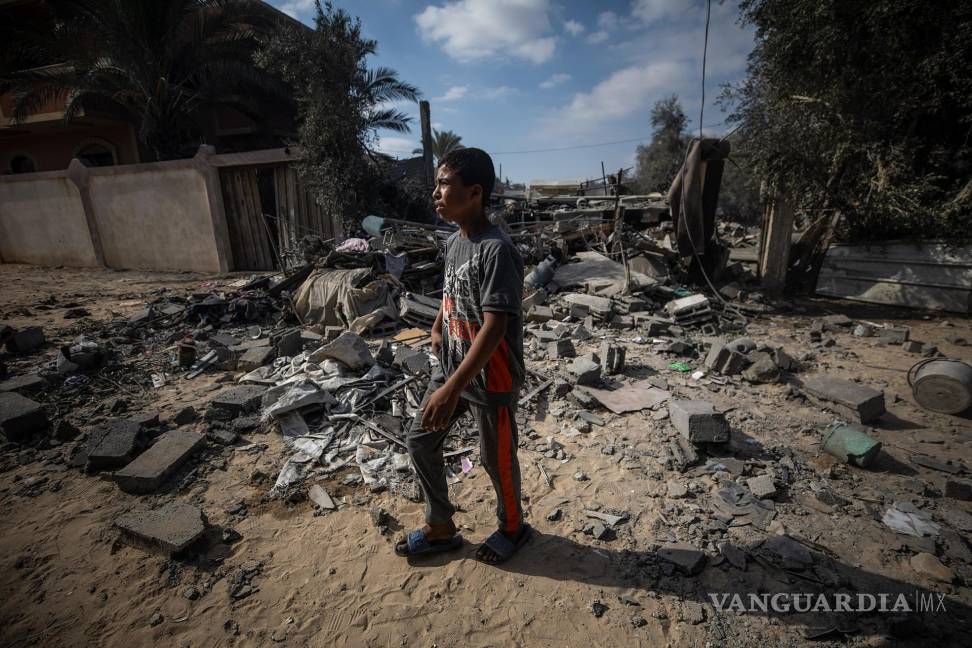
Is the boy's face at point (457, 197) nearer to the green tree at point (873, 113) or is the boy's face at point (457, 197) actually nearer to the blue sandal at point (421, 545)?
the blue sandal at point (421, 545)

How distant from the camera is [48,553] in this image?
2.36 metres

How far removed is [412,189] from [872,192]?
1030 centimetres

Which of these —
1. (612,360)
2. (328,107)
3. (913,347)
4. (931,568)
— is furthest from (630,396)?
(328,107)

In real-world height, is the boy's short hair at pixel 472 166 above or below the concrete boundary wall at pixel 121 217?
below

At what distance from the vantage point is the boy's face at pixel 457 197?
1724 mm

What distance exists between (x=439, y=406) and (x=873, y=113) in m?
8.50

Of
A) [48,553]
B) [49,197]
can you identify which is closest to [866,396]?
[48,553]

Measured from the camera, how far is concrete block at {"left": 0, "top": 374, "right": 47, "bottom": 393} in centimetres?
423

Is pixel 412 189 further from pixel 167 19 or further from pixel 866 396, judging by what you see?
pixel 866 396

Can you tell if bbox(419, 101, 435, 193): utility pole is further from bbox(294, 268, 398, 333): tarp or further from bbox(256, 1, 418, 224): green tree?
bbox(294, 268, 398, 333): tarp

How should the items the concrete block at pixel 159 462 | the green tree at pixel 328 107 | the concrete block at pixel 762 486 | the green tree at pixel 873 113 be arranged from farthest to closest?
the green tree at pixel 328 107, the green tree at pixel 873 113, the concrete block at pixel 159 462, the concrete block at pixel 762 486

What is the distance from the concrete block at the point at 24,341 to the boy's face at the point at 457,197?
23.0 feet

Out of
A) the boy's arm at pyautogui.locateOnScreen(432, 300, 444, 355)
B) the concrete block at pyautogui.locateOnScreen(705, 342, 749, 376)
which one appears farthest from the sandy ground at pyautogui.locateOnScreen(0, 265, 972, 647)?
the boy's arm at pyautogui.locateOnScreen(432, 300, 444, 355)

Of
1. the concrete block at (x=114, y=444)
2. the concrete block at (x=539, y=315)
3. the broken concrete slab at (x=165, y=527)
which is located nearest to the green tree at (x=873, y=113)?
the concrete block at (x=539, y=315)
